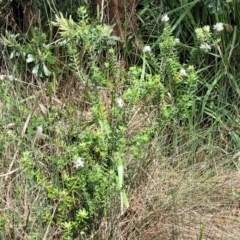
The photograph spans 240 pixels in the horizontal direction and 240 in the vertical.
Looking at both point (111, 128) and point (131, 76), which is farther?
point (131, 76)

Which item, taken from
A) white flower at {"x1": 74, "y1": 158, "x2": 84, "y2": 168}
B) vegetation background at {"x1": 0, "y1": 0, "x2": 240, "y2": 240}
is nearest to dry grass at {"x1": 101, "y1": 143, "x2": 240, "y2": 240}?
vegetation background at {"x1": 0, "y1": 0, "x2": 240, "y2": 240}

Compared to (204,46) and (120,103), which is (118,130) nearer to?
(120,103)

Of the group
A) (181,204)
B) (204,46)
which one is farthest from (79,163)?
(204,46)

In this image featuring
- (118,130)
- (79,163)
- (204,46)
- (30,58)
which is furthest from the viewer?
(30,58)

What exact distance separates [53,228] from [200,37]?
1.00 metres

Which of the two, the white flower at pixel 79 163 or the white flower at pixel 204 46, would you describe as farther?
the white flower at pixel 204 46

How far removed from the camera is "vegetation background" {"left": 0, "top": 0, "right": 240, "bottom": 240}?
7.04ft

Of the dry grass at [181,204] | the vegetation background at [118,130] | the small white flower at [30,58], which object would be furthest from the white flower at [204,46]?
the small white flower at [30,58]

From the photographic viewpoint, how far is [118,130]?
2223 mm

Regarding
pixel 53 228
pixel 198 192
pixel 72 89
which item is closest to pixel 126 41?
pixel 72 89

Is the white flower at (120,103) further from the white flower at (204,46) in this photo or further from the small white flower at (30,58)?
the small white flower at (30,58)

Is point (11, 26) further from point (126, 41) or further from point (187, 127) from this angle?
point (187, 127)

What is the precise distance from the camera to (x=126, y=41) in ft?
9.80

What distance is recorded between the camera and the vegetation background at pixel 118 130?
7.04 ft
